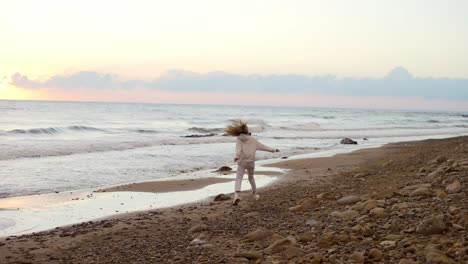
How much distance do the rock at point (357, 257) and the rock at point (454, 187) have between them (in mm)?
2974

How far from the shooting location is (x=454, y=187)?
24.2 ft

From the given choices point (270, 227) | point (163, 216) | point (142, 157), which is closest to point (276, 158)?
point (142, 157)

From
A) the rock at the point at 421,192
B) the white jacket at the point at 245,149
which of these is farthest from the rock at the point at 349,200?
the white jacket at the point at 245,149

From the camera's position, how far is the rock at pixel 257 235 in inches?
264

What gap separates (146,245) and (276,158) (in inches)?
563

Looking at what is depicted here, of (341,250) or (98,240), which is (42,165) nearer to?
(98,240)

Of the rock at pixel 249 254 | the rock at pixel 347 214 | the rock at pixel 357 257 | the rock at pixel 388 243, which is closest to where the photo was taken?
the rock at pixel 357 257

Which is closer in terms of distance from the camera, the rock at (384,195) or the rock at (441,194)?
the rock at (441,194)

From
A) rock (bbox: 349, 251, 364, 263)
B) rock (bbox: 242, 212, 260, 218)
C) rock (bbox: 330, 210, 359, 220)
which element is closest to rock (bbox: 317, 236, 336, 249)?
rock (bbox: 349, 251, 364, 263)

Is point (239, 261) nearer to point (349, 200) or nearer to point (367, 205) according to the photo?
point (367, 205)

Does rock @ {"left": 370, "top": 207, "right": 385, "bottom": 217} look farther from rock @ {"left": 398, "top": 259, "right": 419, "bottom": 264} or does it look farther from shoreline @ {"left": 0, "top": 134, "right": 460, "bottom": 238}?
shoreline @ {"left": 0, "top": 134, "right": 460, "bottom": 238}

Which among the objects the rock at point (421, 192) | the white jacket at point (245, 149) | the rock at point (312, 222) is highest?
the white jacket at point (245, 149)

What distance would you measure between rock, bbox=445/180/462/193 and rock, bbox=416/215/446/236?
1.91m

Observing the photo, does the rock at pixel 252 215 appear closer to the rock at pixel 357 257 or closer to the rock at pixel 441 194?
the rock at pixel 441 194
